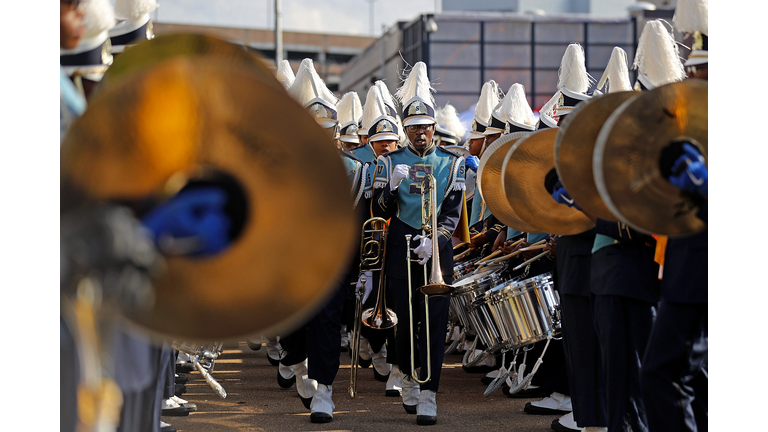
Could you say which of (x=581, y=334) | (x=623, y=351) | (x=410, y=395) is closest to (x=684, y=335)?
(x=623, y=351)

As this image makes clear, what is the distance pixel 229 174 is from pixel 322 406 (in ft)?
12.3

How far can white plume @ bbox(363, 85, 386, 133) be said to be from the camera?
7.85 metres

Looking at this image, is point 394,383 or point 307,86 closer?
point 394,383

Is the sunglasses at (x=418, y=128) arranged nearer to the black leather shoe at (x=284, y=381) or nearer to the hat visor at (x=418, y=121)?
the hat visor at (x=418, y=121)

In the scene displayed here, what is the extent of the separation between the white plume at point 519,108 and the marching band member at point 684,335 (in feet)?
13.1

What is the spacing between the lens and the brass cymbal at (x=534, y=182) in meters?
3.96

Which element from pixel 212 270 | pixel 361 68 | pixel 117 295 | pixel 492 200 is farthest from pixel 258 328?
pixel 361 68

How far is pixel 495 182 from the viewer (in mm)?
4406

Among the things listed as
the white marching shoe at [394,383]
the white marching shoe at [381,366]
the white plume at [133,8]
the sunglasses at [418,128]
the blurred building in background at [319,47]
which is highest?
the white plume at [133,8]

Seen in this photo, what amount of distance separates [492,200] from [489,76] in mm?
19629

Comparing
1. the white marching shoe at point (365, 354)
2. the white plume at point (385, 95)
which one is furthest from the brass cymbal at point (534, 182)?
the white marching shoe at point (365, 354)

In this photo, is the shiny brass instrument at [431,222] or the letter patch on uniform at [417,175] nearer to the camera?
the shiny brass instrument at [431,222]

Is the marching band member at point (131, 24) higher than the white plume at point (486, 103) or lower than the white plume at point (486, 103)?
higher

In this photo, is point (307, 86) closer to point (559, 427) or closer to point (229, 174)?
point (559, 427)
